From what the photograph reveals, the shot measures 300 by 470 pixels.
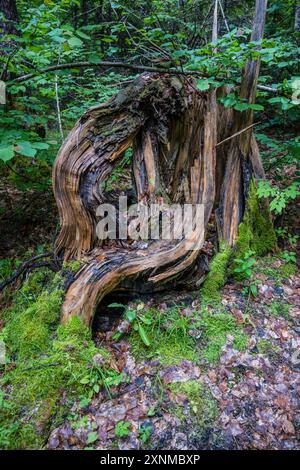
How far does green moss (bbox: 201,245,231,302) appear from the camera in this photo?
3847 millimetres

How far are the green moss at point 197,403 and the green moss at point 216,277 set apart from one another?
115 cm

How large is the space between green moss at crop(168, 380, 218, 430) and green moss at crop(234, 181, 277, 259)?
7.05 ft

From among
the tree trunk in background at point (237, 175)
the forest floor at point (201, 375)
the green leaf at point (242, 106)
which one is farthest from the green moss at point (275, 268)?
the green leaf at point (242, 106)

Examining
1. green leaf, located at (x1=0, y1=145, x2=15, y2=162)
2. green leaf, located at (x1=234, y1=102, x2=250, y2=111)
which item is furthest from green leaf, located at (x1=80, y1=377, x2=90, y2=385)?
green leaf, located at (x1=234, y1=102, x2=250, y2=111)

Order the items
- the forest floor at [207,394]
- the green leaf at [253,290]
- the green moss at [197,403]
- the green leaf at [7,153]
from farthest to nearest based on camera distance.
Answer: the green leaf at [253,290] → the green moss at [197,403] → the forest floor at [207,394] → the green leaf at [7,153]

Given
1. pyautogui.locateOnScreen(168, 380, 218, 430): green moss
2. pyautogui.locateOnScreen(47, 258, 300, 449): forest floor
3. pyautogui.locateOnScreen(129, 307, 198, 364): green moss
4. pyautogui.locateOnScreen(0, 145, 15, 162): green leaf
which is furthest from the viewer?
pyautogui.locateOnScreen(129, 307, 198, 364): green moss

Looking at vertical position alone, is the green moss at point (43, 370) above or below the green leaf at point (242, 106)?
below

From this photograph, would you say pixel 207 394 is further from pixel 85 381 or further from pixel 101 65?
pixel 101 65

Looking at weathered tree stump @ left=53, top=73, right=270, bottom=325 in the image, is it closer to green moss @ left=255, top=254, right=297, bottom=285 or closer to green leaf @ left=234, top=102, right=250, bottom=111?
green moss @ left=255, top=254, right=297, bottom=285

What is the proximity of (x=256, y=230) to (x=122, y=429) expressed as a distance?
331 cm

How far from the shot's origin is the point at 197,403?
2.76m

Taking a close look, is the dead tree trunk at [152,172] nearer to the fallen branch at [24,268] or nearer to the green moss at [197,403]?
the fallen branch at [24,268]

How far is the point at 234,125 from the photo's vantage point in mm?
4434

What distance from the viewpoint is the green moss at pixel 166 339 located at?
10.4ft
